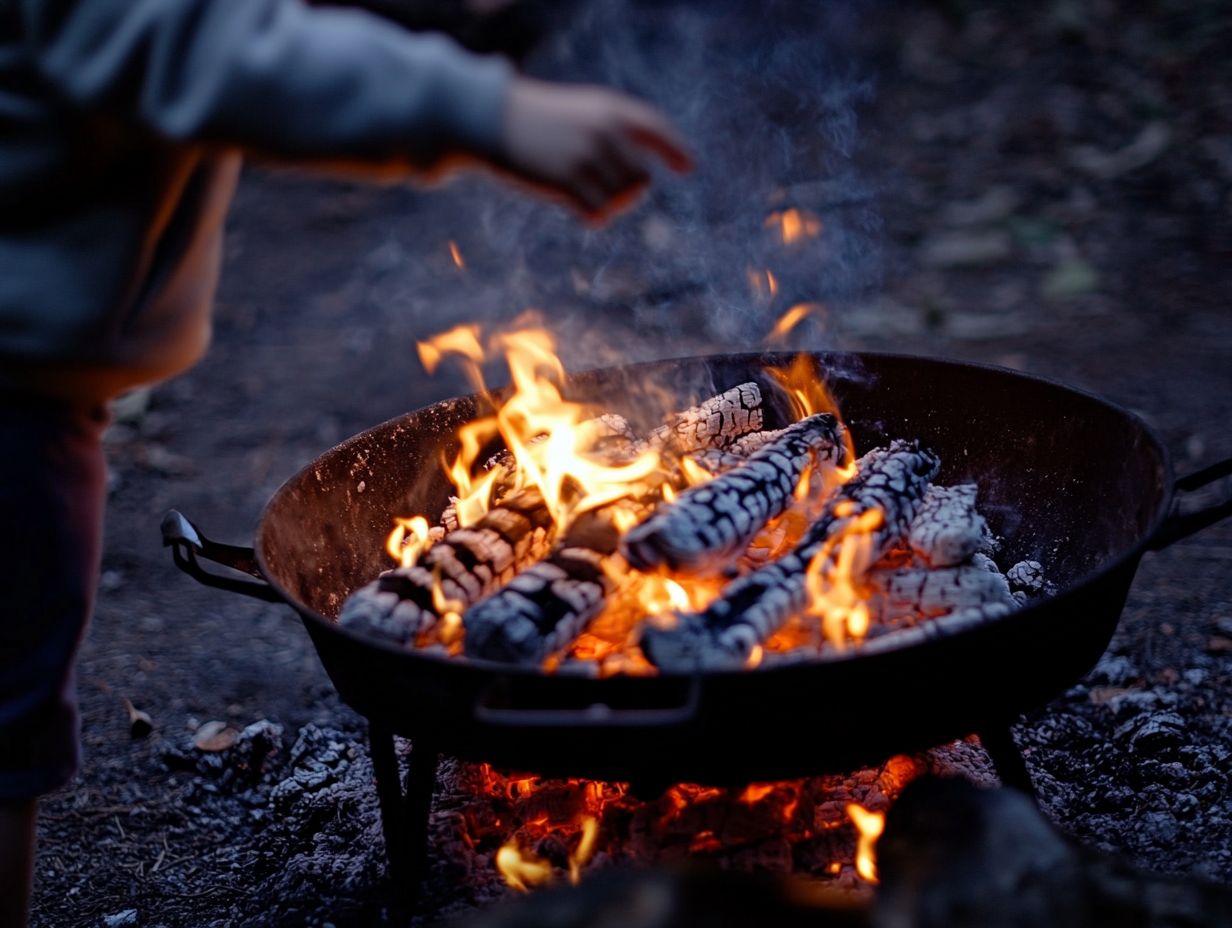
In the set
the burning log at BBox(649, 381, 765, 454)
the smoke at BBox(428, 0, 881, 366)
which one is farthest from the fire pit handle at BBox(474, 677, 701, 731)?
the smoke at BBox(428, 0, 881, 366)

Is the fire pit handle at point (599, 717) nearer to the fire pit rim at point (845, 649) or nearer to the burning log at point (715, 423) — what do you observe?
the fire pit rim at point (845, 649)

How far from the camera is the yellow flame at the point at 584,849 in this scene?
186 centimetres

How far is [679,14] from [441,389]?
479cm

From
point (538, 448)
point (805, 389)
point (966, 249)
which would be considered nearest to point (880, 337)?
point (966, 249)

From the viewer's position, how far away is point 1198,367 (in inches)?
157

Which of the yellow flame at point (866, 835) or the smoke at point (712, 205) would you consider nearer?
the yellow flame at point (866, 835)

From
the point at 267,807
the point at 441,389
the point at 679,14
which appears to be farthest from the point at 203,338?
the point at 679,14

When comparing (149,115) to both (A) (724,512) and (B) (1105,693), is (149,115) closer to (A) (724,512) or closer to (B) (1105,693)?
(A) (724,512)

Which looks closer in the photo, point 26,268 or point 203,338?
point 26,268

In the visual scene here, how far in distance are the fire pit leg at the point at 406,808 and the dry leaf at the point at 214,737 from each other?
74 cm

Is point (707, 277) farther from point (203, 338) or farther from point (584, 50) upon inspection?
point (203, 338)

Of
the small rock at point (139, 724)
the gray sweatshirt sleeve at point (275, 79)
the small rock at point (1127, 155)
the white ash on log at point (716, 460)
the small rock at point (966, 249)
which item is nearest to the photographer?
the gray sweatshirt sleeve at point (275, 79)

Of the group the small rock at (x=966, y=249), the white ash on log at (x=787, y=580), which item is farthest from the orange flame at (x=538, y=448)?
the small rock at (x=966, y=249)

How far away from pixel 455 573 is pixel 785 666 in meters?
0.64
